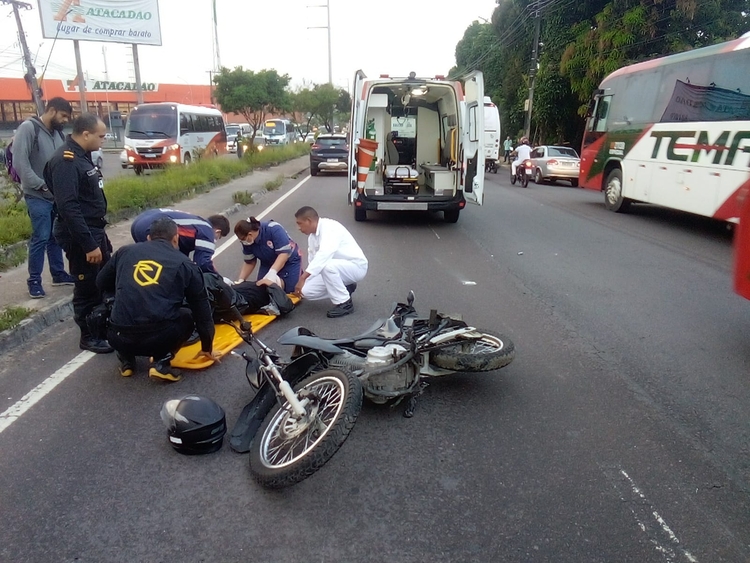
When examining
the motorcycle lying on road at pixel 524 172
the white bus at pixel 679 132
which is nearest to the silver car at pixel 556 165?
the motorcycle lying on road at pixel 524 172

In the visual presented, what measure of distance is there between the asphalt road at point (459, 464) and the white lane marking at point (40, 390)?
6 cm

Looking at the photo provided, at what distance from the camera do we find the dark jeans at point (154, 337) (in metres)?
3.99

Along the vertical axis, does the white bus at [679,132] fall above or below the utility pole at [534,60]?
below

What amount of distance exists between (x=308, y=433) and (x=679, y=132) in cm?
1029

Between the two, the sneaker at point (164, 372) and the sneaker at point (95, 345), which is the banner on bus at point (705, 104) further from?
the sneaker at point (95, 345)

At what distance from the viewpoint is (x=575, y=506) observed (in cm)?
282

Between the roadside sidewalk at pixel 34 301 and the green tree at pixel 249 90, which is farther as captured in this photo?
the green tree at pixel 249 90

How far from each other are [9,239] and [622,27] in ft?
68.9

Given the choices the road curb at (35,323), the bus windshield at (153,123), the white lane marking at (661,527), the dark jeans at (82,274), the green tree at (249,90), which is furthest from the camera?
the green tree at (249,90)

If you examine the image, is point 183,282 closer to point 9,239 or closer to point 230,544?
point 230,544

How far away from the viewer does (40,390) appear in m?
4.14

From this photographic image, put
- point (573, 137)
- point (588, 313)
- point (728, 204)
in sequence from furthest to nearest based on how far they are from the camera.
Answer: point (573, 137) < point (728, 204) < point (588, 313)

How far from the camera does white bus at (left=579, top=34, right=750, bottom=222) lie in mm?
9430

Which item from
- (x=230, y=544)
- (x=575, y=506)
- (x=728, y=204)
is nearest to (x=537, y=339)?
(x=575, y=506)
